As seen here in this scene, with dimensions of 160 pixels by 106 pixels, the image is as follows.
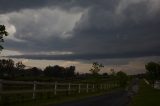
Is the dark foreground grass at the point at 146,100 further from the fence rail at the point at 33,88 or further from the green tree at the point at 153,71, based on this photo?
the green tree at the point at 153,71

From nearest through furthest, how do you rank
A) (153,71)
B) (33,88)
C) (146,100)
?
1. (33,88)
2. (146,100)
3. (153,71)

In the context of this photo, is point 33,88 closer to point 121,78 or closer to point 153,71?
point 121,78

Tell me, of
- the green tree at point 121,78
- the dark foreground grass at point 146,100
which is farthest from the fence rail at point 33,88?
the green tree at point 121,78

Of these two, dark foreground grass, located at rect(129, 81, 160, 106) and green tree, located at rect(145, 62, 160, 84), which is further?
green tree, located at rect(145, 62, 160, 84)

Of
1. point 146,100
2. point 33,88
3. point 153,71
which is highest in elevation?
point 153,71

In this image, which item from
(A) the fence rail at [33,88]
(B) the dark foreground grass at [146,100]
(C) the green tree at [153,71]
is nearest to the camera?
(A) the fence rail at [33,88]

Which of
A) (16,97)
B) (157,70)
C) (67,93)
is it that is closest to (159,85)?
(157,70)

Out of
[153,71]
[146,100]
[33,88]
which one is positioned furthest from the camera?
[153,71]

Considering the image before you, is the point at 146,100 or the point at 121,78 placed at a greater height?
the point at 121,78

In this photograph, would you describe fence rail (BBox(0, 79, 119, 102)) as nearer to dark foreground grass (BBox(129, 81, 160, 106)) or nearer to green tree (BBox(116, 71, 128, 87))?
dark foreground grass (BBox(129, 81, 160, 106))

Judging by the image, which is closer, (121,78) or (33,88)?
(33,88)

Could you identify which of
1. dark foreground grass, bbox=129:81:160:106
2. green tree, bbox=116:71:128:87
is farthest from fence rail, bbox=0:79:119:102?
green tree, bbox=116:71:128:87

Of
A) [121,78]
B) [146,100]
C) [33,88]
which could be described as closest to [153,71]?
[121,78]

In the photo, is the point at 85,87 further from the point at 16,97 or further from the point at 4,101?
the point at 4,101
